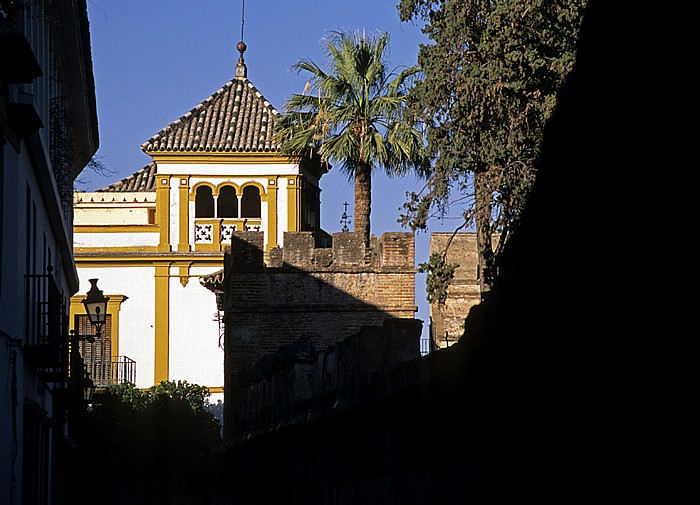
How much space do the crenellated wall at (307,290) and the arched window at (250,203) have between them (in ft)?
55.1

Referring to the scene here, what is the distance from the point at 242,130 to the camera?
47719mm

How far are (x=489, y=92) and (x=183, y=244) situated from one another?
25639mm

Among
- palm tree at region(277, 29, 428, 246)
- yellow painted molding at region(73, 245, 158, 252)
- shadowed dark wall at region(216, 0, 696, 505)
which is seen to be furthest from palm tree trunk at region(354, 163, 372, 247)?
shadowed dark wall at region(216, 0, 696, 505)

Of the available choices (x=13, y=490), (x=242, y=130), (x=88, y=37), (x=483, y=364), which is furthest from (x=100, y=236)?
(x=483, y=364)

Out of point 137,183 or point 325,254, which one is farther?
point 137,183

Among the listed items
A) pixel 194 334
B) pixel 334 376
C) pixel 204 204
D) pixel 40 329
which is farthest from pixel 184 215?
pixel 334 376

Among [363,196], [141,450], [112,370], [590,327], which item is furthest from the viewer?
[112,370]

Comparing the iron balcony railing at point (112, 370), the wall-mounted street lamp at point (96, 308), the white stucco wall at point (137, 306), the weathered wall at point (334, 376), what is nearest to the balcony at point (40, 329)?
the weathered wall at point (334, 376)

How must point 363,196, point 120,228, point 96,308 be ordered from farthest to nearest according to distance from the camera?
point 120,228
point 363,196
point 96,308

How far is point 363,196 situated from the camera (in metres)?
35.7

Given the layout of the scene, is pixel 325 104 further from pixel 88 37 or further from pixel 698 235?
pixel 698 235

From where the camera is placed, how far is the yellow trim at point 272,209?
47.1m

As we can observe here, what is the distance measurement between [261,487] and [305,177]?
30.0 m

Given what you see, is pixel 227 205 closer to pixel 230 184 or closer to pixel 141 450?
pixel 230 184
